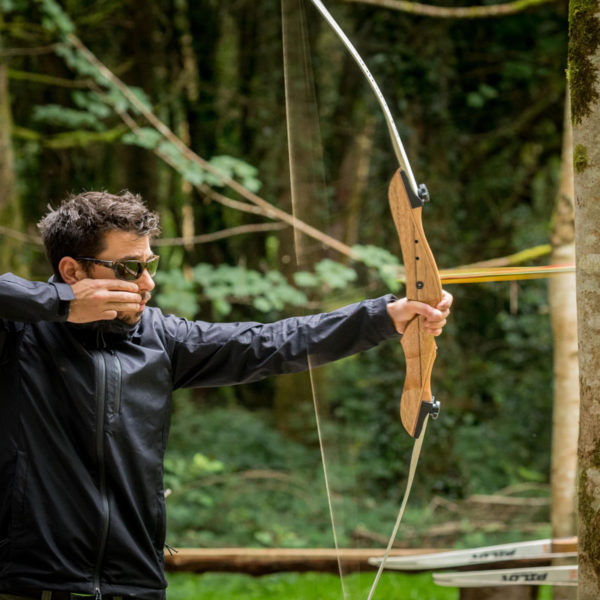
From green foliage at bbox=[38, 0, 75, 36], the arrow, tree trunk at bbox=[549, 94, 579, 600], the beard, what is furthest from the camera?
green foliage at bbox=[38, 0, 75, 36]

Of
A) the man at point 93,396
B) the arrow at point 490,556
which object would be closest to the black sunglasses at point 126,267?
the man at point 93,396

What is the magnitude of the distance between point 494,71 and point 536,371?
2.29m

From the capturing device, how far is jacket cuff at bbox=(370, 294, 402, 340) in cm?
151

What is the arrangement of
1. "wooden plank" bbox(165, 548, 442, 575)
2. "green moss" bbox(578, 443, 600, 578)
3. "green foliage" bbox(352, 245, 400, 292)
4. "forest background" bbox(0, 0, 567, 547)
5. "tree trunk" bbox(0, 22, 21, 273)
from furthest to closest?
"tree trunk" bbox(0, 22, 21, 273), "forest background" bbox(0, 0, 567, 547), "wooden plank" bbox(165, 548, 442, 575), "green foliage" bbox(352, 245, 400, 292), "green moss" bbox(578, 443, 600, 578)

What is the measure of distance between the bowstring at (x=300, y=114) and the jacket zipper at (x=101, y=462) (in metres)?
0.41

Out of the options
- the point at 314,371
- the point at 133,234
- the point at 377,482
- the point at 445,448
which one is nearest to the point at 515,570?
the point at 377,482

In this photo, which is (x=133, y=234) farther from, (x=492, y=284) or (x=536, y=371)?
(x=536, y=371)

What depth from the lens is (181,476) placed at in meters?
4.91

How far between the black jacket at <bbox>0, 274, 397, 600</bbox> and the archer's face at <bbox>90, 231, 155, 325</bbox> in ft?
0.26

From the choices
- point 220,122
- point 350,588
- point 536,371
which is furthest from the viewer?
point 220,122

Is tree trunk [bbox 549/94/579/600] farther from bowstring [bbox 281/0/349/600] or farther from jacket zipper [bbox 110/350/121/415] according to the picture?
jacket zipper [bbox 110/350/121/415]

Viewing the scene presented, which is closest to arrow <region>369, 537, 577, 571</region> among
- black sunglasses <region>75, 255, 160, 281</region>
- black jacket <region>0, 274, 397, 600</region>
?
black jacket <region>0, 274, 397, 600</region>

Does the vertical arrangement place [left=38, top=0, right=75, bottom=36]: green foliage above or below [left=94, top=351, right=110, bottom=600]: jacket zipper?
above

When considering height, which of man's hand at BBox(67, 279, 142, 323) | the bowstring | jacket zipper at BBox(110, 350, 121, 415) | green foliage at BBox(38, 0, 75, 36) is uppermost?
green foliage at BBox(38, 0, 75, 36)
